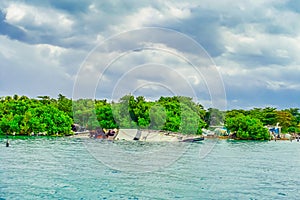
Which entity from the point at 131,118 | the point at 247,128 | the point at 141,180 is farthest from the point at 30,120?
the point at 141,180

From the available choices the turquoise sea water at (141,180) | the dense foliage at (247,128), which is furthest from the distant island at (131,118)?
the turquoise sea water at (141,180)

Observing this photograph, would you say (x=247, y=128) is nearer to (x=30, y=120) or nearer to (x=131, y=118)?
(x=131, y=118)

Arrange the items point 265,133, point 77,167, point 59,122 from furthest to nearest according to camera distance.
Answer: point 265,133 → point 59,122 → point 77,167

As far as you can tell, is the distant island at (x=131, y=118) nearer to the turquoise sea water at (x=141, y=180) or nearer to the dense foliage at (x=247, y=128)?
the dense foliage at (x=247, y=128)

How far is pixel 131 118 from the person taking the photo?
162 ft

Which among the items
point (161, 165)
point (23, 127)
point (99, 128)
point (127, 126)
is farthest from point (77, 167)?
point (23, 127)

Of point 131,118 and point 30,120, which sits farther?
point 30,120

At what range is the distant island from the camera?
4731 centimetres

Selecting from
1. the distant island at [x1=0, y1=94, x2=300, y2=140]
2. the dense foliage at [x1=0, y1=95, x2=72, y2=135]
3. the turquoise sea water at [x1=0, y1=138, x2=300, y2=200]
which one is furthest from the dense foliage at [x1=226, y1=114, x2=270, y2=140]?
the turquoise sea water at [x1=0, y1=138, x2=300, y2=200]

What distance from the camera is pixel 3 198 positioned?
1384 cm

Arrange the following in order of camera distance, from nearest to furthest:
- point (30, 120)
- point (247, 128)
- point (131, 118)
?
point (131, 118) → point (30, 120) → point (247, 128)

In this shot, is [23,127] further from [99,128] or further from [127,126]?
[127,126]

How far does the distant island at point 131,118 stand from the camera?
47309 mm

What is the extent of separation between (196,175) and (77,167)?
251 inches
